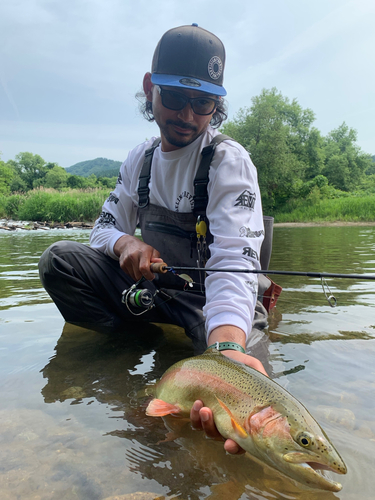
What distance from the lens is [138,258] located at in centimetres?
233

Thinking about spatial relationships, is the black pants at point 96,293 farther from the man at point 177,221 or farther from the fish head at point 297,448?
the fish head at point 297,448

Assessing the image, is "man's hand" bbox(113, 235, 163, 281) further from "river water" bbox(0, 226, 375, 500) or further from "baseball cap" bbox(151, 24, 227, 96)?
"baseball cap" bbox(151, 24, 227, 96)

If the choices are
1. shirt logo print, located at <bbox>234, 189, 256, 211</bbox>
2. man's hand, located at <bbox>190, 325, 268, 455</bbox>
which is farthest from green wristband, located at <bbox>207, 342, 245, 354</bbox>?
shirt logo print, located at <bbox>234, 189, 256, 211</bbox>

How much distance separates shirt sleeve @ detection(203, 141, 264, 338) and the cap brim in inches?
13.5

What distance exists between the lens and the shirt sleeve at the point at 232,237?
5.86 ft

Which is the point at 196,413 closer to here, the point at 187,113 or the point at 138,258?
the point at 138,258

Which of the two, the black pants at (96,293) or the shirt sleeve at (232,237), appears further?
the black pants at (96,293)

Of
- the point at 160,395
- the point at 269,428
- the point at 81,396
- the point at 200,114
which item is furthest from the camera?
the point at 200,114

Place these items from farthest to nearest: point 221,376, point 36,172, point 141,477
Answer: point 36,172
point 221,376
point 141,477

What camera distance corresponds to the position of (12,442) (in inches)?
56.9

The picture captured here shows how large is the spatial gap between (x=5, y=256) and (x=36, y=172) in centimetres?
9819

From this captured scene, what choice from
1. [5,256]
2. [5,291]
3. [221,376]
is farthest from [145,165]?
[5,256]

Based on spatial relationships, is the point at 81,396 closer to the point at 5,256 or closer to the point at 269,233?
the point at 269,233

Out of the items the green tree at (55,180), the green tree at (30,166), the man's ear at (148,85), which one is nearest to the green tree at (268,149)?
the man's ear at (148,85)
